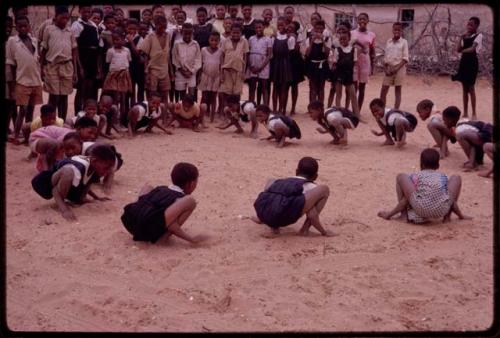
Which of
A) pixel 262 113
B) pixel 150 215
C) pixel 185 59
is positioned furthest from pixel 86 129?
pixel 185 59

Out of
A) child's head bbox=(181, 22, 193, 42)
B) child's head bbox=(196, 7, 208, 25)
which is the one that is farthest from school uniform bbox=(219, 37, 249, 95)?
child's head bbox=(196, 7, 208, 25)

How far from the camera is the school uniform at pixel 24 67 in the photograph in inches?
284

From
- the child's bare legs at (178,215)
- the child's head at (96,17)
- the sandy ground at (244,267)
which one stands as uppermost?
the child's head at (96,17)

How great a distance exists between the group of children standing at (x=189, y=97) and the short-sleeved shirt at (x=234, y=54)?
0.05ft

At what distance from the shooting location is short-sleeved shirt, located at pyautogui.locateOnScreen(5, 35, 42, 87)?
23.6ft

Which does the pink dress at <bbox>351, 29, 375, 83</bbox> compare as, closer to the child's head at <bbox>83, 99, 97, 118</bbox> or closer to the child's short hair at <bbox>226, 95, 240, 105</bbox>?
the child's short hair at <bbox>226, 95, 240, 105</bbox>

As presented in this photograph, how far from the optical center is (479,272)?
4.18 metres

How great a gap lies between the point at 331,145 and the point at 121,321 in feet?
16.7

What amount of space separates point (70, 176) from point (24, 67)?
8.90 ft

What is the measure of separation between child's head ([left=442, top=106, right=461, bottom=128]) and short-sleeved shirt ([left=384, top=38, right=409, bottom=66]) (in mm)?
2679

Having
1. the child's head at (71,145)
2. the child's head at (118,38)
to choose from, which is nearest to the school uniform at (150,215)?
the child's head at (71,145)

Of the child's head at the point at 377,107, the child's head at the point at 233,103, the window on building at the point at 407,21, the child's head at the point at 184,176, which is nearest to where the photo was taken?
the child's head at the point at 184,176

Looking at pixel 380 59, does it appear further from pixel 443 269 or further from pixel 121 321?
pixel 121 321

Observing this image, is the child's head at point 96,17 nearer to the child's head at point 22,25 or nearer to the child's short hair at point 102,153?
the child's head at point 22,25
